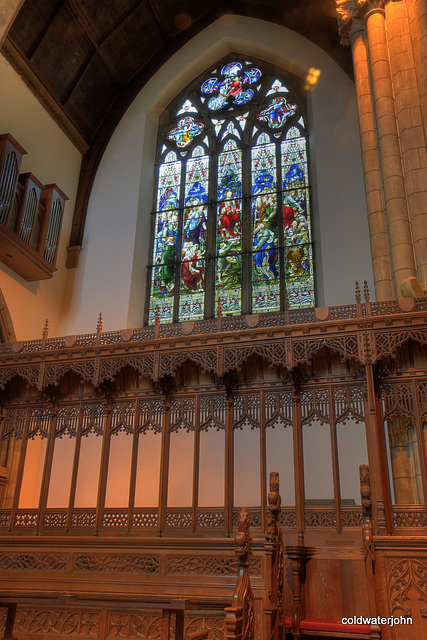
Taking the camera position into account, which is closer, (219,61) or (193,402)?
(193,402)

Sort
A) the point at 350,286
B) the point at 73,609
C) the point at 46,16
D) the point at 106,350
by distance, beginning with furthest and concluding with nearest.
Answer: the point at 46,16 → the point at 350,286 → the point at 106,350 → the point at 73,609

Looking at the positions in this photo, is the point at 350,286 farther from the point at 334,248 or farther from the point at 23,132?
the point at 23,132

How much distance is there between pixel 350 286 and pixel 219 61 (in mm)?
8349

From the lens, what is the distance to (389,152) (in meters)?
9.90

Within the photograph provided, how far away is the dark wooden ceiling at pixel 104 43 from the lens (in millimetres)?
14195

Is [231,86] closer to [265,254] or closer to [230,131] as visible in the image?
[230,131]

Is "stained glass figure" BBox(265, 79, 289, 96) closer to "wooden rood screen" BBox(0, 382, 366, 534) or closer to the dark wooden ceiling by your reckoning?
the dark wooden ceiling

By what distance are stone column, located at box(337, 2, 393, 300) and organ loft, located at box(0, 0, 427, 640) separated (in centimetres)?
4

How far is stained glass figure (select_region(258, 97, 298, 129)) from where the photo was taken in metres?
15.5

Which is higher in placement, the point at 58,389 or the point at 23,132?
the point at 23,132

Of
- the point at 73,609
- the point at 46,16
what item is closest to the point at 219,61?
the point at 46,16

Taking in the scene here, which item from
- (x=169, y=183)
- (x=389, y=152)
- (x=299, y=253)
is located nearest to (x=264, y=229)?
(x=299, y=253)

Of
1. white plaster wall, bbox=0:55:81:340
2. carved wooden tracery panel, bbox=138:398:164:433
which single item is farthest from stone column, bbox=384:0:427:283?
white plaster wall, bbox=0:55:81:340

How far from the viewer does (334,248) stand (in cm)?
1313
